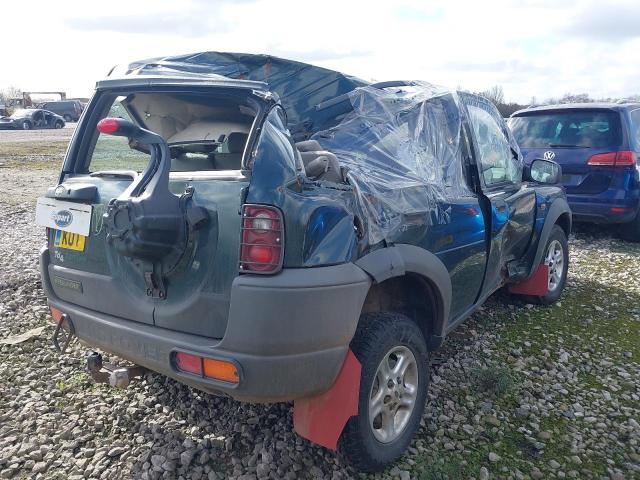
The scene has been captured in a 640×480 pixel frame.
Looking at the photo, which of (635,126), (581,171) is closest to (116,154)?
(581,171)

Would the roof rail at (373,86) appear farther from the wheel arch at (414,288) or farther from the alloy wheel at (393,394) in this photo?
the alloy wheel at (393,394)

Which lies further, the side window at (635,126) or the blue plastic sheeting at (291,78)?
the side window at (635,126)

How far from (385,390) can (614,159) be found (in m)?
5.64

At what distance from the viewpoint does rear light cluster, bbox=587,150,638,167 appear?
22.0ft

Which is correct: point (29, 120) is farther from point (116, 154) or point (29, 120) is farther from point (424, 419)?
point (424, 419)

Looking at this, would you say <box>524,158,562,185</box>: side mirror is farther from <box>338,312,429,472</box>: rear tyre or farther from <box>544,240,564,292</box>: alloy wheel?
<box>338,312,429,472</box>: rear tyre

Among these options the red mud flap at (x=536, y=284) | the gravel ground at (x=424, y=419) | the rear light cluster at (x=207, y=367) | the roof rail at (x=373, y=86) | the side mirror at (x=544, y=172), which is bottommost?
the gravel ground at (x=424, y=419)

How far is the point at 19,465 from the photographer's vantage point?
271 cm

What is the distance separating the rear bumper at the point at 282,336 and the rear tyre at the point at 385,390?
8.8 inches

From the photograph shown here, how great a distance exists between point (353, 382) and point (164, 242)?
1.02 metres

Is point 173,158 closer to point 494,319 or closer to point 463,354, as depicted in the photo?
point 463,354

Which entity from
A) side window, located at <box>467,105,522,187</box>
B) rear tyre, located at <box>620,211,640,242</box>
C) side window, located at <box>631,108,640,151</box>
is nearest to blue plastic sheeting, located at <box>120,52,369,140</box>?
side window, located at <box>467,105,522,187</box>

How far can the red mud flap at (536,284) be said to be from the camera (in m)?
4.79

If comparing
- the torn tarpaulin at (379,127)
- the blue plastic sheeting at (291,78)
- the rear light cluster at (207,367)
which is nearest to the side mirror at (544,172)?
the torn tarpaulin at (379,127)
